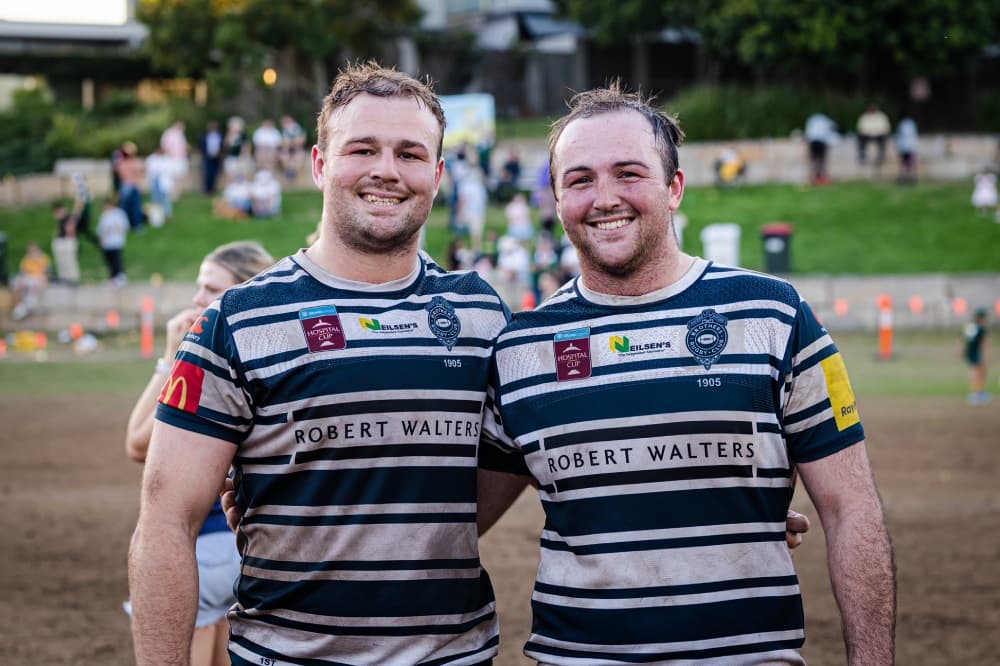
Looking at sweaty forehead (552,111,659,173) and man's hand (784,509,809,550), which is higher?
sweaty forehead (552,111,659,173)

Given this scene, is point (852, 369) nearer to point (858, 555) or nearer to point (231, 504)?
point (858, 555)

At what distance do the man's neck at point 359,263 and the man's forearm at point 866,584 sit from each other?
56.1 inches

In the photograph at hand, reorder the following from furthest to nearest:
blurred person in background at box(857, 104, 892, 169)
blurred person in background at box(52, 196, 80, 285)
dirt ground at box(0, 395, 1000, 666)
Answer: blurred person in background at box(857, 104, 892, 169) → blurred person in background at box(52, 196, 80, 285) → dirt ground at box(0, 395, 1000, 666)

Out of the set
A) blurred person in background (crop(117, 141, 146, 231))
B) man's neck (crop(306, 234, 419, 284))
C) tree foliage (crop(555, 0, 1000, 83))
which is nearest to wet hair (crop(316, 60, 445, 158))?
man's neck (crop(306, 234, 419, 284))

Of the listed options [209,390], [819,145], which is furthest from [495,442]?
[819,145]

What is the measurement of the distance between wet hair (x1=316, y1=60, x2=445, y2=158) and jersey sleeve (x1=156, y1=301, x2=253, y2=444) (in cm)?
72

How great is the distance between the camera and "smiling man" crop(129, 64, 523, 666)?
337cm

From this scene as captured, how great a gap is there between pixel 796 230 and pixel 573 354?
25078 millimetres

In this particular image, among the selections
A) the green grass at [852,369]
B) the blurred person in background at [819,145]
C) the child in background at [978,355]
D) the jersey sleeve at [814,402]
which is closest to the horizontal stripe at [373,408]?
the jersey sleeve at [814,402]

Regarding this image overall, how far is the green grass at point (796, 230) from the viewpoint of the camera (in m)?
25.5

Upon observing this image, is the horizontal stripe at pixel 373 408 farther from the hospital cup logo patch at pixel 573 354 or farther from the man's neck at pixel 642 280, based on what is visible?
the man's neck at pixel 642 280

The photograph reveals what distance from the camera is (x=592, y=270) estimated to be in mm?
3605

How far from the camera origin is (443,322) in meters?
3.62

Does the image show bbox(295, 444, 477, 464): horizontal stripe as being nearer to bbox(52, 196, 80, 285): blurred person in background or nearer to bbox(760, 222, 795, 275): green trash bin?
bbox(760, 222, 795, 275): green trash bin
